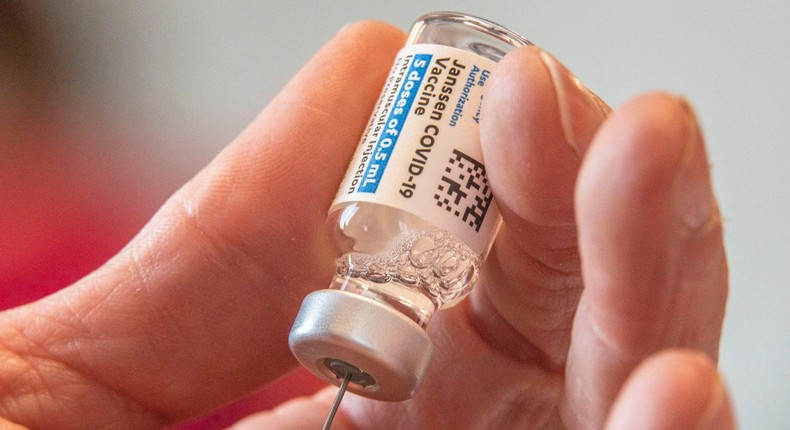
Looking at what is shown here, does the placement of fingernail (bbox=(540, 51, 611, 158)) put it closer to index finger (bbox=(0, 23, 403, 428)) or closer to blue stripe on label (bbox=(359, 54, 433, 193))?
blue stripe on label (bbox=(359, 54, 433, 193))

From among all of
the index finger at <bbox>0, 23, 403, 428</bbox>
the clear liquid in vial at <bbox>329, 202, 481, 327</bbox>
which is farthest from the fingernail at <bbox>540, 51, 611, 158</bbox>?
the index finger at <bbox>0, 23, 403, 428</bbox>

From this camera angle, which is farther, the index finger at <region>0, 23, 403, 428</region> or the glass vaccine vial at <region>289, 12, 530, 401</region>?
the index finger at <region>0, 23, 403, 428</region>

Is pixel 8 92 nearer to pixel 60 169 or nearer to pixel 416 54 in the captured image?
pixel 60 169

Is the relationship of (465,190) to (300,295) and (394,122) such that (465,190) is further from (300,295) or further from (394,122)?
(300,295)

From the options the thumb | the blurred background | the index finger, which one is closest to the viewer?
the thumb

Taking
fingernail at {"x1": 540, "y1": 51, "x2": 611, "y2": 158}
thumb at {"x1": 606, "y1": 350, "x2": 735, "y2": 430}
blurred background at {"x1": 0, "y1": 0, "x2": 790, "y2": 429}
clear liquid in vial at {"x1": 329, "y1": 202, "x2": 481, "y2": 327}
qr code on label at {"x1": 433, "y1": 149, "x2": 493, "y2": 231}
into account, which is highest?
blurred background at {"x1": 0, "y1": 0, "x2": 790, "y2": 429}

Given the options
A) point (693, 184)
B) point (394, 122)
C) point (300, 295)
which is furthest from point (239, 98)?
point (693, 184)

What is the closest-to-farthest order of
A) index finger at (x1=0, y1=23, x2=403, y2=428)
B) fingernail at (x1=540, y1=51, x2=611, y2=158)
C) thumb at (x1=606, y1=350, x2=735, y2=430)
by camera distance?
1. thumb at (x1=606, y1=350, x2=735, y2=430)
2. fingernail at (x1=540, y1=51, x2=611, y2=158)
3. index finger at (x1=0, y1=23, x2=403, y2=428)
